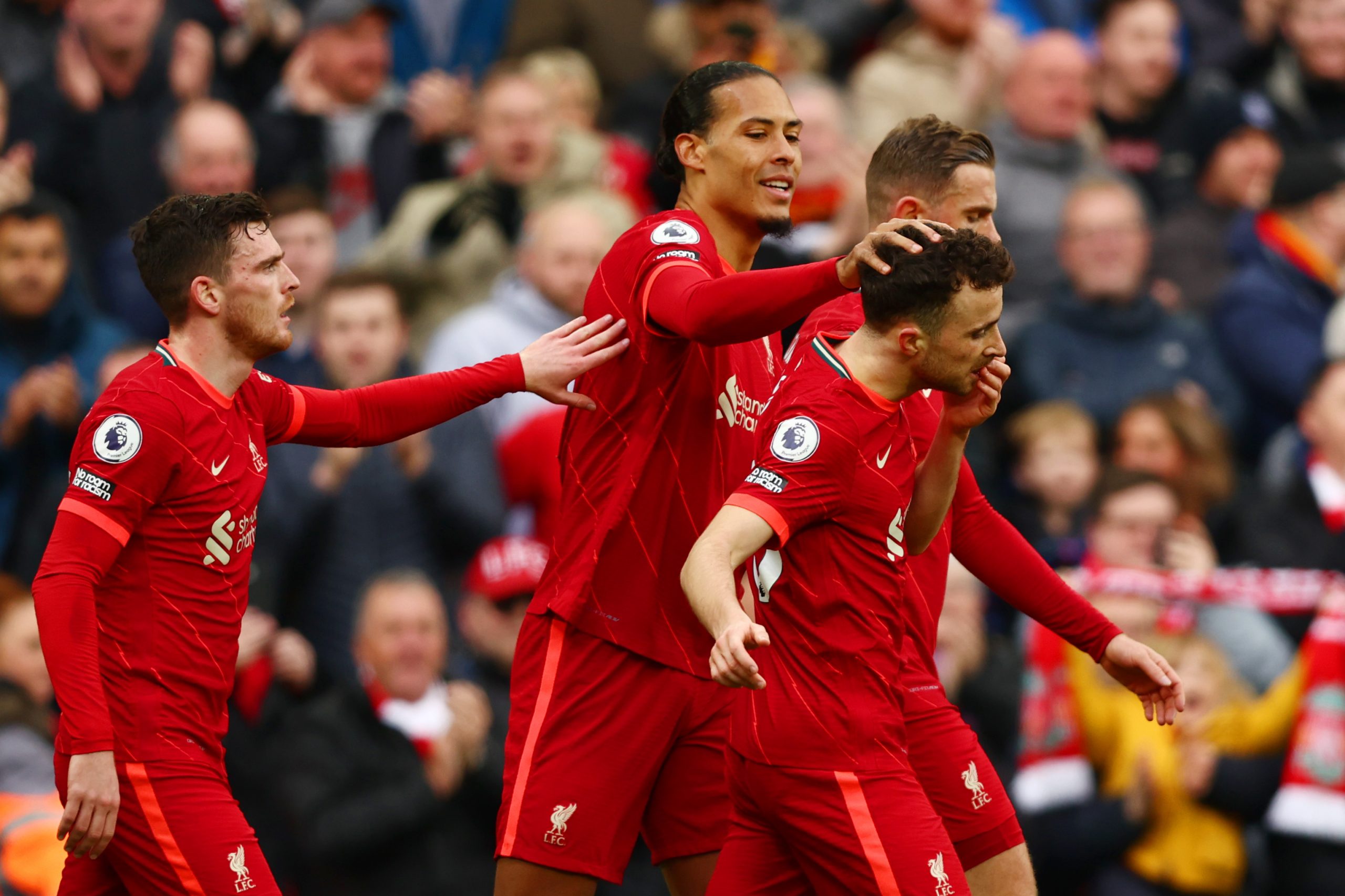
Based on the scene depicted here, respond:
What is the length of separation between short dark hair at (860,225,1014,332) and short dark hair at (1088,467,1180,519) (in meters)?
4.24

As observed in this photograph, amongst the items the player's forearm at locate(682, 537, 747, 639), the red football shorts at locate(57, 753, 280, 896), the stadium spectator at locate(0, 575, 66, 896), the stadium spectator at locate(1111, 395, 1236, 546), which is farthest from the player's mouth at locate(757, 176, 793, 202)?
the stadium spectator at locate(1111, 395, 1236, 546)

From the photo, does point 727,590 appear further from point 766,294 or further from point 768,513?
point 766,294

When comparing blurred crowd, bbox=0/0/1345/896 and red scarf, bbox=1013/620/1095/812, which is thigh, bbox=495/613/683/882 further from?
red scarf, bbox=1013/620/1095/812

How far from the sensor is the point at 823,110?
957 centimetres

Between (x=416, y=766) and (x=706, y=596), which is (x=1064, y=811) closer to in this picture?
(x=416, y=766)

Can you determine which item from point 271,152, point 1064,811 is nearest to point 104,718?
point 1064,811

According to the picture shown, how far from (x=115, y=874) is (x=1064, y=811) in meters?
4.23

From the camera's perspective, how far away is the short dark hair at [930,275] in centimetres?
449

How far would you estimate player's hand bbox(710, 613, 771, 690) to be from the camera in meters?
4.05

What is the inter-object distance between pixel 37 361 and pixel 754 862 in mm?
5222

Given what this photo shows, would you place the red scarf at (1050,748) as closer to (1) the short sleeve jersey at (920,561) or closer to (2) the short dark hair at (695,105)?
(1) the short sleeve jersey at (920,561)

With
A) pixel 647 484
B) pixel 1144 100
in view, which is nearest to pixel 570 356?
pixel 647 484

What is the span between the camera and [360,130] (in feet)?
33.1

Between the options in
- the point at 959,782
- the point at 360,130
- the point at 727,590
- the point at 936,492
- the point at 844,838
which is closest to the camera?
the point at 727,590
